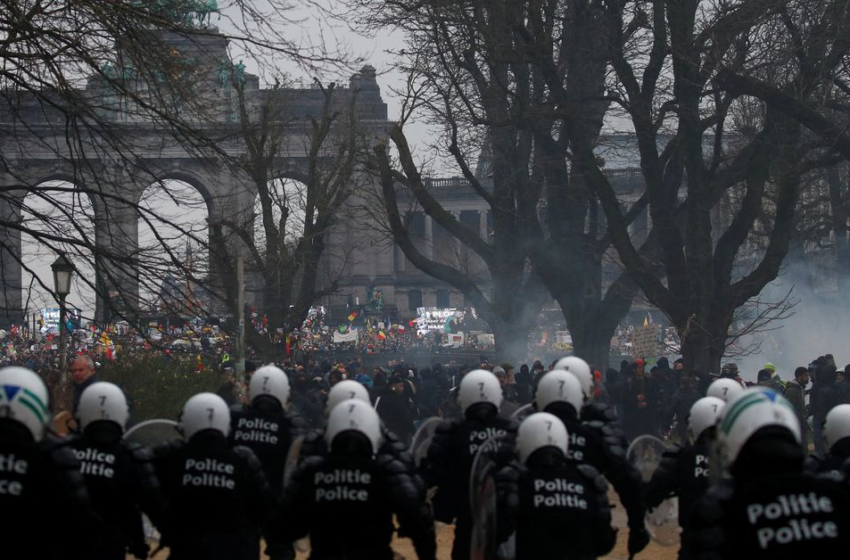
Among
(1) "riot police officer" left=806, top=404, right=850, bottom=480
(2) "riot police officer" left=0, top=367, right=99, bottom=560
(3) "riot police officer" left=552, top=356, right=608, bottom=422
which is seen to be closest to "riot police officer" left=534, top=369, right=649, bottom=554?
(3) "riot police officer" left=552, top=356, right=608, bottom=422

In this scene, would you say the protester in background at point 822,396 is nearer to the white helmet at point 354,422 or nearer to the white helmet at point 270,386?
the white helmet at point 270,386

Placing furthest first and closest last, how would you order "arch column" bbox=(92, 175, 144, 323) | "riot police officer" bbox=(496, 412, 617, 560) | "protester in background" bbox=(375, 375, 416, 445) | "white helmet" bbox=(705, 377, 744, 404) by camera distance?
1. "protester in background" bbox=(375, 375, 416, 445)
2. "arch column" bbox=(92, 175, 144, 323)
3. "white helmet" bbox=(705, 377, 744, 404)
4. "riot police officer" bbox=(496, 412, 617, 560)

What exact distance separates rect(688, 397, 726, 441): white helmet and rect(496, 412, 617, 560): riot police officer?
4.50ft

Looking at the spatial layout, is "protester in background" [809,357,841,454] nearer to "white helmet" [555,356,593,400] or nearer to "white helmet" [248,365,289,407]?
"white helmet" [555,356,593,400]

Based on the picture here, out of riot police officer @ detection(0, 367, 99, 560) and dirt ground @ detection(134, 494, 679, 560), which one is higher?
riot police officer @ detection(0, 367, 99, 560)

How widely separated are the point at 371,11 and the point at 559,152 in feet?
13.9

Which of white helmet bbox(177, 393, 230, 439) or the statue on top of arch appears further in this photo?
the statue on top of arch

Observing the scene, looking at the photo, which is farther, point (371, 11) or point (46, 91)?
point (371, 11)

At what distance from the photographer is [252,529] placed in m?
6.92

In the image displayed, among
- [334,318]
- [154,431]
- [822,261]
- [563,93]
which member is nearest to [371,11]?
[563,93]

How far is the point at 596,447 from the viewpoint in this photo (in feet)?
24.5

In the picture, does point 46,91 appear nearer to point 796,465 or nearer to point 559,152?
point 796,465

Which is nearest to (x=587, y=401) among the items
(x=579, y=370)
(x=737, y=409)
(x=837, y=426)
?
(x=579, y=370)

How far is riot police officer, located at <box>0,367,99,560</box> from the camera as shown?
16.7ft
